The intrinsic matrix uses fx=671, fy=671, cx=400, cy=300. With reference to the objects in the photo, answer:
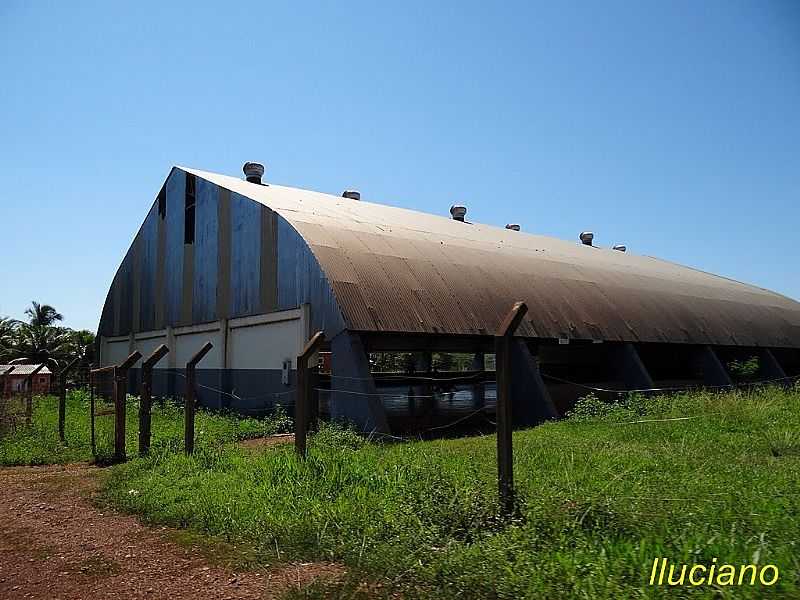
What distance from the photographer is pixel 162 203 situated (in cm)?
2583

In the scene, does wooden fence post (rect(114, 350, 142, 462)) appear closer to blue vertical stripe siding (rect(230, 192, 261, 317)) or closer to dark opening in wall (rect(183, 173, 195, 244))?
blue vertical stripe siding (rect(230, 192, 261, 317))

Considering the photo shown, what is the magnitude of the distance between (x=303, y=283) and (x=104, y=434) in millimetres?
5930

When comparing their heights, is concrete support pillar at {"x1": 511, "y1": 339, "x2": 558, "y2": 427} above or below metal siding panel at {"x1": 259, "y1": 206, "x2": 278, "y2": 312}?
below

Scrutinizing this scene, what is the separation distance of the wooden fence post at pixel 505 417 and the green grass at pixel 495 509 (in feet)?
0.53

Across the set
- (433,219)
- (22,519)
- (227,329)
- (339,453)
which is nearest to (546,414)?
(339,453)

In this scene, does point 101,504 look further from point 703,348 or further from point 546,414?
point 703,348

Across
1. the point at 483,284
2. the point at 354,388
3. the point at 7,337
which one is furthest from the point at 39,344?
the point at 354,388

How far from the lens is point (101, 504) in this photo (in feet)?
27.5

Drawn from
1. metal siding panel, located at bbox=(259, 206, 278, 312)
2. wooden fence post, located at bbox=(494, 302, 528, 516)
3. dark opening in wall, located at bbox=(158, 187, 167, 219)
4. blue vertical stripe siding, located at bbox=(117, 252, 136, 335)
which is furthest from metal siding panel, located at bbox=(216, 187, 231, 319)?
wooden fence post, located at bbox=(494, 302, 528, 516)

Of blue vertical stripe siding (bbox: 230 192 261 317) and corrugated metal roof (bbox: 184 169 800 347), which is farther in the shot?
blue vertical stripe siding (bbox: 230 192 261 317)

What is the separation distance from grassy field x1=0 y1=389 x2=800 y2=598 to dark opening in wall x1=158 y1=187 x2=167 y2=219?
→ 16467 millimetres

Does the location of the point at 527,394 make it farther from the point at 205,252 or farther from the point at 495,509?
the point at 205,252

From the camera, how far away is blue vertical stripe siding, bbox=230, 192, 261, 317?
19453 millimetres

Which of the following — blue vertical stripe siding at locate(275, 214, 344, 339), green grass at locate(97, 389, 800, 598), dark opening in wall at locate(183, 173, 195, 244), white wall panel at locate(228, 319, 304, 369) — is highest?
dark opening in wall at locate(183, 173, 195, 244)
